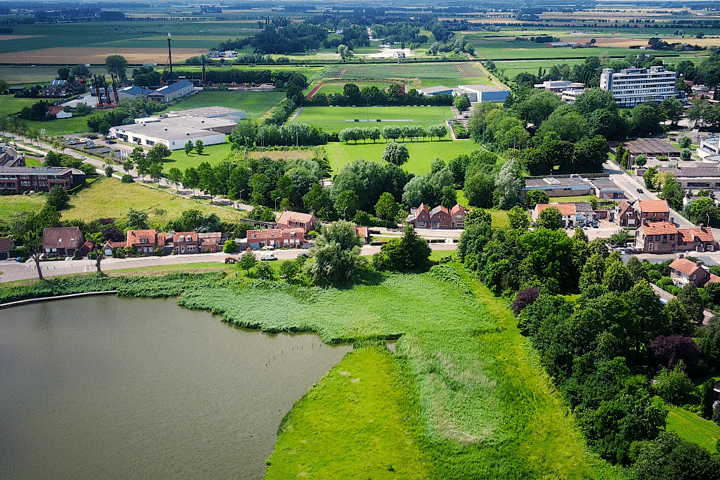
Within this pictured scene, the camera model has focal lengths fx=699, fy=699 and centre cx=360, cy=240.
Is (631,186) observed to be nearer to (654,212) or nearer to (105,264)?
(654,212)

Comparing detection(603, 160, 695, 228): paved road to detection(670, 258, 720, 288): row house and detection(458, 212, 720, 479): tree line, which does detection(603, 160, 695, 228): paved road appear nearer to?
detection(670, 258, 720, 288): row house

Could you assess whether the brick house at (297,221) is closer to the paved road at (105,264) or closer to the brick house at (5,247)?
the paved road at (105,264)

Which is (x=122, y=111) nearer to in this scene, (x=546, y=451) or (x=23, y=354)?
(x=23, y=354)

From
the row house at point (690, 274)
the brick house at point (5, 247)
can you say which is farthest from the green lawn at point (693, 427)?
the brick house at point (5, 247)

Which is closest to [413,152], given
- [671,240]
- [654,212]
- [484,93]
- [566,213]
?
[566,213]

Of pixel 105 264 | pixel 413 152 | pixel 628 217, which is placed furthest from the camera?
pixel 413 152

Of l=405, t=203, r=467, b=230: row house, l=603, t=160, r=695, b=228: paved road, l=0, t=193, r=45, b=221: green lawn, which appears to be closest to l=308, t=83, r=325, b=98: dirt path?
l=603, t=160, r=695, b=228: paved road
